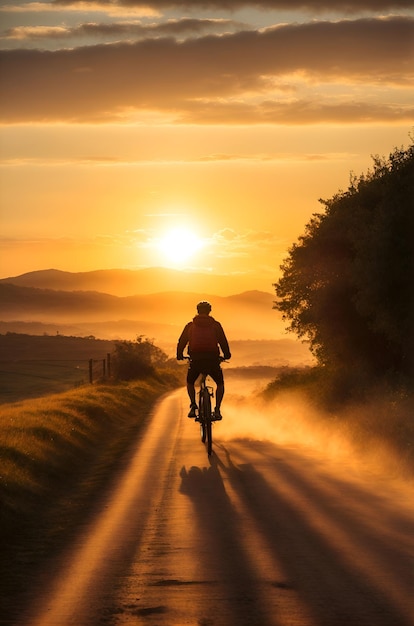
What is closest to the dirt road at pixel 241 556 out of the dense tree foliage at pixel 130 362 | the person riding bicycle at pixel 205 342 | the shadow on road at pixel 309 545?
the shadow on road at pixel 309 545

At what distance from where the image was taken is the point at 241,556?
10.5 metres

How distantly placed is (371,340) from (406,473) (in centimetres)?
1782

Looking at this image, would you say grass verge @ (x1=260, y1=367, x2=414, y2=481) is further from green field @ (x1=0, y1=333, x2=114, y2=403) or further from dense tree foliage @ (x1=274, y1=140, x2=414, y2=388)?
green field @ (x1=0, y1=333, x2=114, y2=403)

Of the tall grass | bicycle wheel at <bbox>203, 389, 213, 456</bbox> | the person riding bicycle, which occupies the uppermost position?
the person riding bicycle

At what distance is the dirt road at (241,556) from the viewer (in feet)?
27.3

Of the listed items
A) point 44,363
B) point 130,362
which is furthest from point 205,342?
point 44,363

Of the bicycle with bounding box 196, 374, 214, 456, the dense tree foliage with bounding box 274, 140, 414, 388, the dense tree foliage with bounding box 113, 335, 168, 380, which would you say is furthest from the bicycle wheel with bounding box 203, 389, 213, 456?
the dense tree foliage with bounding box 113, 335, 168, 380

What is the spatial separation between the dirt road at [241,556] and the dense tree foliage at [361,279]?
38.5ft

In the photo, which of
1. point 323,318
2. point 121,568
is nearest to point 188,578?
point 121,568

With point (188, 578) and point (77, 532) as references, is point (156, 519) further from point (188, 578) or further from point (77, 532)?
point (188, 578)

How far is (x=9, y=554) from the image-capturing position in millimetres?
11398

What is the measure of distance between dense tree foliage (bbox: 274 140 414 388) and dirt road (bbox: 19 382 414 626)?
11.7 m

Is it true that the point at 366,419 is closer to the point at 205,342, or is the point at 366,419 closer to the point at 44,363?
the point at 205,342

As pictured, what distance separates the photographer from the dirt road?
8.32 m
